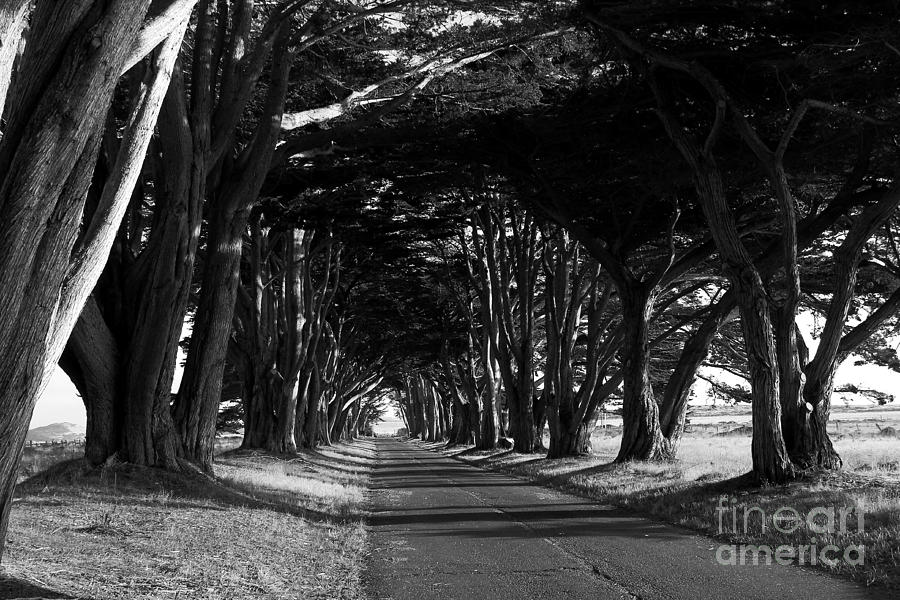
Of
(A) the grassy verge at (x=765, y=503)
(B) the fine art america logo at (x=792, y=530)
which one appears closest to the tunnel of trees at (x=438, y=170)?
(A) the grassy verge at (x=765, y=503)

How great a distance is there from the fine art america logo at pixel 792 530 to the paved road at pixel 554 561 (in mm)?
279

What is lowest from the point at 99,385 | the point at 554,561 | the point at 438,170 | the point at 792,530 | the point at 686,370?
the point at 554,561

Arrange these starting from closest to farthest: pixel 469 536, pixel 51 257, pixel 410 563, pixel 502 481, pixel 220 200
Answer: pixel 51 257 → pixel 410 563 → pixel 469 536 → pixel 220 200 → pixel 502 481

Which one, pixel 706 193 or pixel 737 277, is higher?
pixel 706 193

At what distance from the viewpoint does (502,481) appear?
17922mm

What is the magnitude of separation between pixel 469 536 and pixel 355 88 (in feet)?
29.1

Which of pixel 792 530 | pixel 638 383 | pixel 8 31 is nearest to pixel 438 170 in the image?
pixel 638 383

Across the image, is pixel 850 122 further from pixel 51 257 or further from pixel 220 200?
pixel 51 257

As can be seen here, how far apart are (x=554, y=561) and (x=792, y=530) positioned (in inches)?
106

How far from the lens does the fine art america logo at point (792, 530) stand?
718 centimetres

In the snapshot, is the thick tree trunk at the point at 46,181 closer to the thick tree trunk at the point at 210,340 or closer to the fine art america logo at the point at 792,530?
the fine art america logo at the point at 792,530

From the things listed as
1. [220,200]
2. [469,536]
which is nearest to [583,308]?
[220,200]

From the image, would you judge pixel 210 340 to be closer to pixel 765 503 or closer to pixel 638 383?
pixel 765 503

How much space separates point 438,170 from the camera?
1825cm
